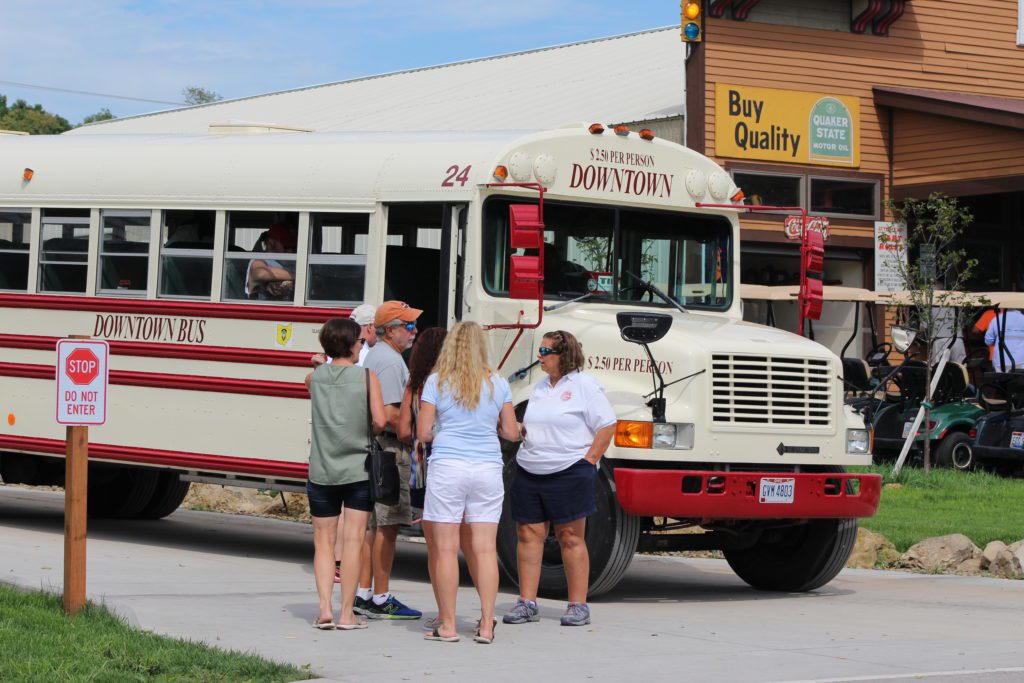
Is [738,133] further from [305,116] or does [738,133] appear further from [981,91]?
[305,116]

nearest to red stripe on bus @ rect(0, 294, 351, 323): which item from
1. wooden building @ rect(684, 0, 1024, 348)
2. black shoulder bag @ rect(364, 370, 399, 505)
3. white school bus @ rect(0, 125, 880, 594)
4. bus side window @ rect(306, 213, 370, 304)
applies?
white school bus @ rect(0, 125, 880, 594)

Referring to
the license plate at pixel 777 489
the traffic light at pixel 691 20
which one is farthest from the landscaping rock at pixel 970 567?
the traffic light at pixel 691 20

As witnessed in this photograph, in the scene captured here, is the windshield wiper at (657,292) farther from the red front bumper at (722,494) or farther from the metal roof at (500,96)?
the metal roof at (500,96)

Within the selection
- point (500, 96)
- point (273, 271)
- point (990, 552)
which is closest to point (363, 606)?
point (273, 271)

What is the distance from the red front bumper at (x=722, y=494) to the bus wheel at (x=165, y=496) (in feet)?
19.5

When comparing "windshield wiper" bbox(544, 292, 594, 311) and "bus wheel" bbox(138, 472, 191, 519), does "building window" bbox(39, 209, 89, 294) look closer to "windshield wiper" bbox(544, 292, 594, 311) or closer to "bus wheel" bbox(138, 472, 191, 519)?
"bus wheel" bbox(138, 472, 191, 519)

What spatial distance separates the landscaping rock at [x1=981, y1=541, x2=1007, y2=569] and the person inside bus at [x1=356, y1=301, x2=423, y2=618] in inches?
214

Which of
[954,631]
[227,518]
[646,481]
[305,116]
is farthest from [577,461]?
[305,116]

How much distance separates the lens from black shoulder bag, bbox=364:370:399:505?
28.2ft

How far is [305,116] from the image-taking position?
35562 mm

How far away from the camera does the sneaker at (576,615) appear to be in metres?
9.12

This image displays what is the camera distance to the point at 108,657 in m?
7.29

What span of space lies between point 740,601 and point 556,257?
96.1 inches

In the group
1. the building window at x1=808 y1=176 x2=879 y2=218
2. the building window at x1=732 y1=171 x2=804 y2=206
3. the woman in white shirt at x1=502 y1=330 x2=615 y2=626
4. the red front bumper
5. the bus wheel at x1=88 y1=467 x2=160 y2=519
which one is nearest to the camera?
the woman in white shirt at x1=502 y1=330 x2=615 y2=626
